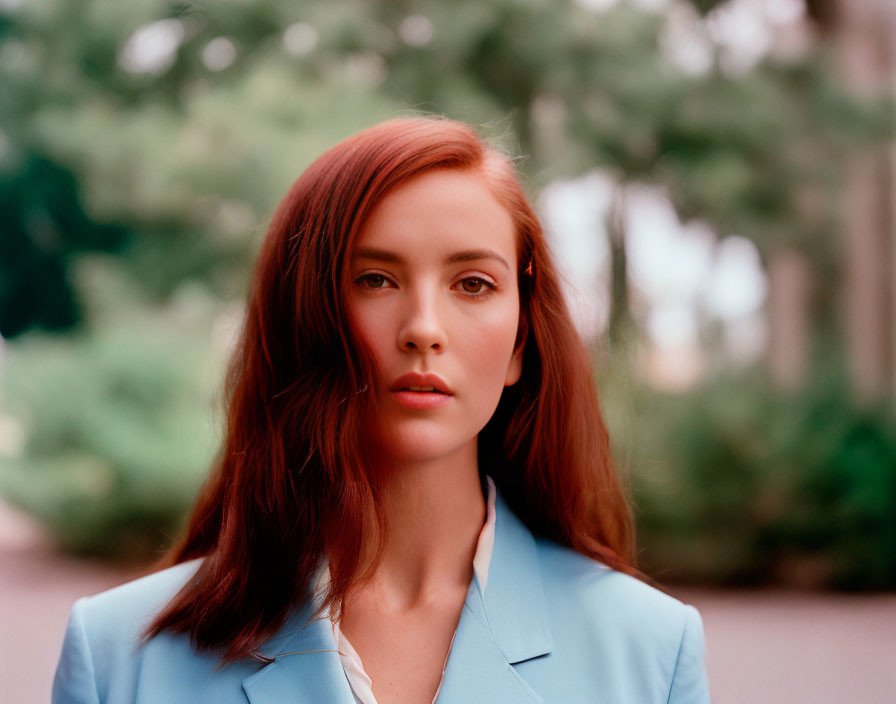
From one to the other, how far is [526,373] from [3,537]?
9.04 metres

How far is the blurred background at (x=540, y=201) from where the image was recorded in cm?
679

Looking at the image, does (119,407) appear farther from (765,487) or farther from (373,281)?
(373,281)

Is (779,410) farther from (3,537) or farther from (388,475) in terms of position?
(3,537)

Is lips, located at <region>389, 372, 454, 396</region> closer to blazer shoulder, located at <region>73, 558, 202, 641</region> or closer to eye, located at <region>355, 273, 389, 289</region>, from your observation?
eye, located at <region>355, 273, 389, 289</region>

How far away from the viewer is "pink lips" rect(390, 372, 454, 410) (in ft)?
5.24

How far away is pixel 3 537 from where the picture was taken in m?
9.39

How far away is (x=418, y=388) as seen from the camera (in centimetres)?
161

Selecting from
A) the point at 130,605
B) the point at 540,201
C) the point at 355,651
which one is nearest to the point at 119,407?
the point at 540,201

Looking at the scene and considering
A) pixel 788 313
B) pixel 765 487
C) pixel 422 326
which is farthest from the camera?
pixel 788 313

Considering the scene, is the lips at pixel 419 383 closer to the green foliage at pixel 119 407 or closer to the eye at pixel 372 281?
the eye at pixel 372 281

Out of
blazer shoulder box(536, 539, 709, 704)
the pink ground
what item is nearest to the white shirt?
blazer shoulder box(536, 539, 709, 704)

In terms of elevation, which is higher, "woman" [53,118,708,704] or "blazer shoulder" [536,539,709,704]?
"woman" [53,118,708,704]

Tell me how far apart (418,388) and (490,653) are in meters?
0.49

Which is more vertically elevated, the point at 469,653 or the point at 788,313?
the point at 469,653
